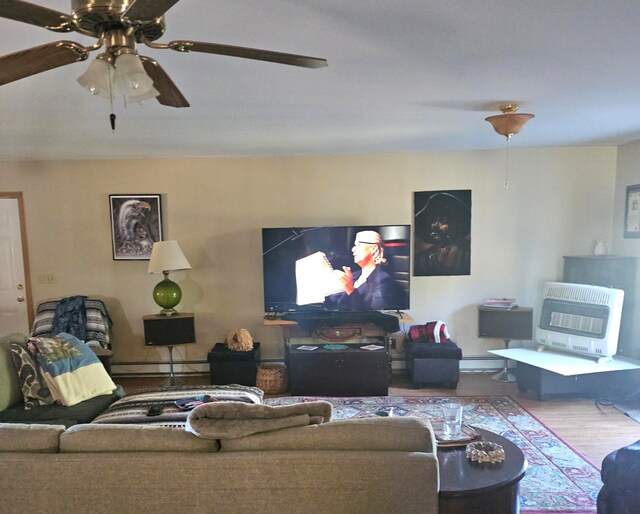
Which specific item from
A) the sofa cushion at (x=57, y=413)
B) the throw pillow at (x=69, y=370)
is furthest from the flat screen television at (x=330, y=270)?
the sofa cushion at (x=57, y=413)

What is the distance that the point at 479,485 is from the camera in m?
1.73

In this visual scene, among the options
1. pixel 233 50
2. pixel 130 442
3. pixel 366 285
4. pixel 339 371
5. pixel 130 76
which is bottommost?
pixel 339 371

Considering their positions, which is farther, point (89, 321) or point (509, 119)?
point (89, 321)

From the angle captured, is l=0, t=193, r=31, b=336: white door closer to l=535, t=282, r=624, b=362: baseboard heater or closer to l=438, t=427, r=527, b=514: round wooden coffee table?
l=438, t=427, r=527, b=514: round wooden coffee table

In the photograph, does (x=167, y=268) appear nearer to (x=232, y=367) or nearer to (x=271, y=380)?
(x=232, y=367)

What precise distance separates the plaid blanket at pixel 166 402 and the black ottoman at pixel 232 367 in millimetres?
937

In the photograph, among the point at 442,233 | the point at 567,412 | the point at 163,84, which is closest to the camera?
the point at 163,84

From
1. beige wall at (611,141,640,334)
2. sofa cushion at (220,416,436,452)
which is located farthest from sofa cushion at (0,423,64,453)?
beige wall at (611,141,640,334)

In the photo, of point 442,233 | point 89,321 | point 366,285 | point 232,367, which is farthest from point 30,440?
point 442,233

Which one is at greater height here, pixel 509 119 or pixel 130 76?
pixel 509 119

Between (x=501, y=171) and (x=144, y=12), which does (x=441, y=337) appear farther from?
(x=144, y=12)

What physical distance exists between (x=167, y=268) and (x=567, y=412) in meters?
3.58

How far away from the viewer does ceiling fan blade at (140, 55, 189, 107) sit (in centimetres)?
151

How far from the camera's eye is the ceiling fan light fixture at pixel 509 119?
2883mm
